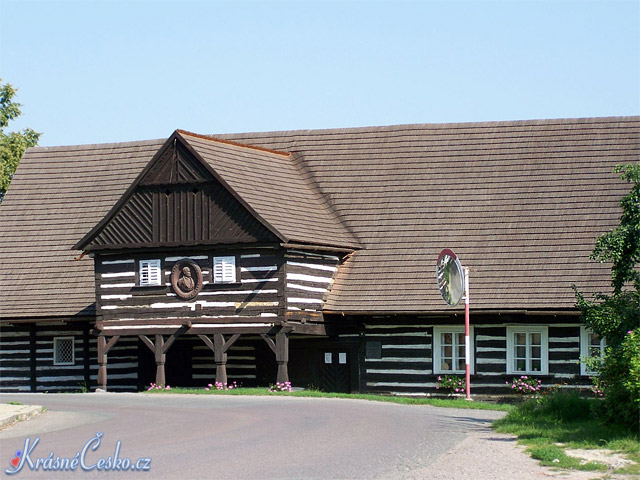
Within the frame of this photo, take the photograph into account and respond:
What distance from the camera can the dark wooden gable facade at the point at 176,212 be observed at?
32156mm

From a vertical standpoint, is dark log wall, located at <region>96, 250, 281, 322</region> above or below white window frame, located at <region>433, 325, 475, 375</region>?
above

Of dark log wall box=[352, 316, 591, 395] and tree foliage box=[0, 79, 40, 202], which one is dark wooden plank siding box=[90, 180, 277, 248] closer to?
dark log wall box=[352, 316, 591, 395]

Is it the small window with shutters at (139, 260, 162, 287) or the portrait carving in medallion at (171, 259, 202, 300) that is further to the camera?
the small window with shutters at (139, 260, 162, 287)

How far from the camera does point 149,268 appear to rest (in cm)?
3344

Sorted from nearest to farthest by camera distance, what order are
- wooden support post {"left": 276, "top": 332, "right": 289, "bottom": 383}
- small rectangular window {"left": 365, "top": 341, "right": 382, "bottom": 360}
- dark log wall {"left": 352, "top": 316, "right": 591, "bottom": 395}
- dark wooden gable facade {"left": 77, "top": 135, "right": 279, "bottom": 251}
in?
dark log wall {"left": 352, "top": 316, "right": 591, "bottom": 395}, wooden support post {"left": 276, "top": 332, "right": 289, "bottom": 383}, dark wooden gable facade {"left": 77, "top": 135, "right": 279, "bottom": 251}, small rectangular window {"left": 365, "top": 341, "right": 382, "bottom": 360}

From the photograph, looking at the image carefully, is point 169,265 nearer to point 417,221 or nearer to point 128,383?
point 128,383

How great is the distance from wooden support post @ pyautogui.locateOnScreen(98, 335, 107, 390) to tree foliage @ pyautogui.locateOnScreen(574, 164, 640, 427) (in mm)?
16407

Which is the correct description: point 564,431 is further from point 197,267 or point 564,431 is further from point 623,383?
point 197,267

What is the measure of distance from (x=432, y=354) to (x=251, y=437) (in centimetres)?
1513

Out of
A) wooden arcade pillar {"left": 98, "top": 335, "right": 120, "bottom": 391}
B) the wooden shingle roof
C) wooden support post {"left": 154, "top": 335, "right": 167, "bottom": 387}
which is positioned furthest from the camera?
wooden arcade pillar {"left": 98, "top": 335, "right": 120, "bottom": 391}

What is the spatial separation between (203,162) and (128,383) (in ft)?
27.3

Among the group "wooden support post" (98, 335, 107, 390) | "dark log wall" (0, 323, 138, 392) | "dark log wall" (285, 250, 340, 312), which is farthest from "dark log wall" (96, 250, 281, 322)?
"dark log wall" (0, 323, 138, 392)

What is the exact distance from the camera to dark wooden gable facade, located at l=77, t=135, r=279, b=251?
3216 cm

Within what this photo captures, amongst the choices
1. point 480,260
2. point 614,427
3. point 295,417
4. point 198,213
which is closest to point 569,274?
point 480,260
